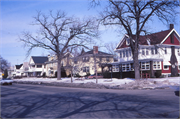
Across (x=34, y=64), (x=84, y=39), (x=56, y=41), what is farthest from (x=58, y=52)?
(x=34, y=64)

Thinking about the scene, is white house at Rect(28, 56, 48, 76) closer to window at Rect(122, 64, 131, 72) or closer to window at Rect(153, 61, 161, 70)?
window at Rect(122, 64, 131, 72)

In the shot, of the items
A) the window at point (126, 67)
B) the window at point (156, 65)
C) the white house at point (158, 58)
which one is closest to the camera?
the white house at point (158, 58)

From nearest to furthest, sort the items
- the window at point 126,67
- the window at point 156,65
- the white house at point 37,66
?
the window at point 156,65 → the window at point 126,67 → the white house at point 37,66

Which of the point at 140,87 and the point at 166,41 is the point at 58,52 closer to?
the point at 166,41

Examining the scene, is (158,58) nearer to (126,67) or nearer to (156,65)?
(156,65)

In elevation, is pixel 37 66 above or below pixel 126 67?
above

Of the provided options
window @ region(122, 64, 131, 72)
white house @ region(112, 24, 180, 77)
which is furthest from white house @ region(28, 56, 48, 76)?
Result: window @ region(122, 64, 131, 72)

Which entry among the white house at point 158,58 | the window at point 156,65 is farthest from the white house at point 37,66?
the window at point 156,65

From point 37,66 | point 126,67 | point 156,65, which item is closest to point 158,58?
point 156,65

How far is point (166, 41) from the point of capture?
40.8 m

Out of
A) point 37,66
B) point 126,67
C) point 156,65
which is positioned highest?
point 37,66

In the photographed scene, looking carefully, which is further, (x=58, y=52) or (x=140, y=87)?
(x=58, y=52)

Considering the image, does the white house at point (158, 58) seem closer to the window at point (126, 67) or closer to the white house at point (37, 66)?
the window at point (126, 67)

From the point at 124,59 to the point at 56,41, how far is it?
51.0 ft
